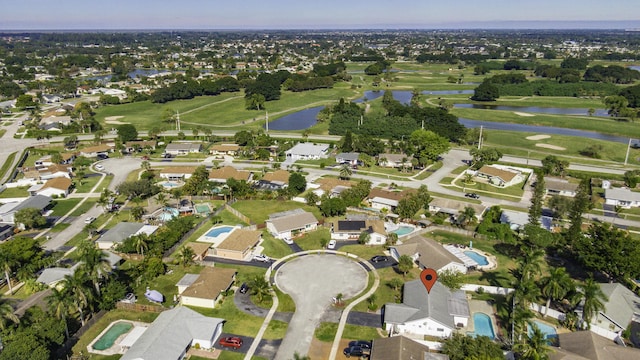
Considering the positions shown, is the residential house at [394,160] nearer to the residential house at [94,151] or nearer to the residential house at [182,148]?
the residential house at [182,148]

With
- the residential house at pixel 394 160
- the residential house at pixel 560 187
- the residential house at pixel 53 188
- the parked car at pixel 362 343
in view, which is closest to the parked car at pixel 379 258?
the parked car at pixel 362 343

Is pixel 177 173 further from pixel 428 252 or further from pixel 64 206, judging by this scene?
pixel 428 252

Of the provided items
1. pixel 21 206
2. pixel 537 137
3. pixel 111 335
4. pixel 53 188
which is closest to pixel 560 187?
pixel 537 137

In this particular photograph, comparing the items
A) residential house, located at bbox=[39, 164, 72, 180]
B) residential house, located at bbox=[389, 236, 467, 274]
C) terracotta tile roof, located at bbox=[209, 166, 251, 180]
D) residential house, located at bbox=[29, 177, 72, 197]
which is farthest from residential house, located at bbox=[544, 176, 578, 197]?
residential house, located at bbox=[39, 164, 72, 180]

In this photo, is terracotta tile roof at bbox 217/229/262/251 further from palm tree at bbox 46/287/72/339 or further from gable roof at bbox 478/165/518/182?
gable roof at bbox 478/165/518/182

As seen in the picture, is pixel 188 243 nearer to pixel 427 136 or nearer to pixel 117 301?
pixel 117 301
